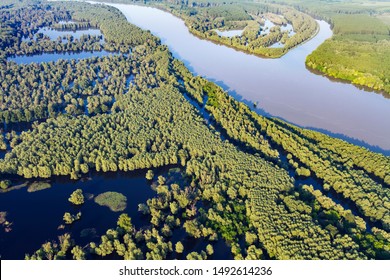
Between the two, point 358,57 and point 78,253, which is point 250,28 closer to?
point 358,57

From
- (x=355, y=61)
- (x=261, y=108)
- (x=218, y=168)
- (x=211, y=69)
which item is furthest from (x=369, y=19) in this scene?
(x=218, y=168)

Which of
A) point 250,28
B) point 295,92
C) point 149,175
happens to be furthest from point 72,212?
point 250,28

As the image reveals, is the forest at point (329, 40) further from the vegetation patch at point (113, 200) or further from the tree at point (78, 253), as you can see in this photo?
the tree at point (78, 253)

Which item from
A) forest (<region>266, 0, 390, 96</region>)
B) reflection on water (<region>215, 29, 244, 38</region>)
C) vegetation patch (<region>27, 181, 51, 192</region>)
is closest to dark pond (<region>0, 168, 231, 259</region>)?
vegetation patch (<region>27, 181, 51, 192</region>)

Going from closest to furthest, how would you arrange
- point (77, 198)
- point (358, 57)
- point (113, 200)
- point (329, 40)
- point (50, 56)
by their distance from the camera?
point (77, 198) < point (113, 200) < point (358, 57) < point (50, 56) < point (329, 40)

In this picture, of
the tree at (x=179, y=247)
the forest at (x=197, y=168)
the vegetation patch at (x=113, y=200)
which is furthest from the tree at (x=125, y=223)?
the tree at (x=179, y=247)

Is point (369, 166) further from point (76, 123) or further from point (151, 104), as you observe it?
point (76, 123)

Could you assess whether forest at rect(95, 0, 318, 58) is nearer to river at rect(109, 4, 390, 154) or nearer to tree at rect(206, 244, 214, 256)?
river at rect(109, 4, 390, 154)

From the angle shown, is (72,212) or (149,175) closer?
(72,212)
